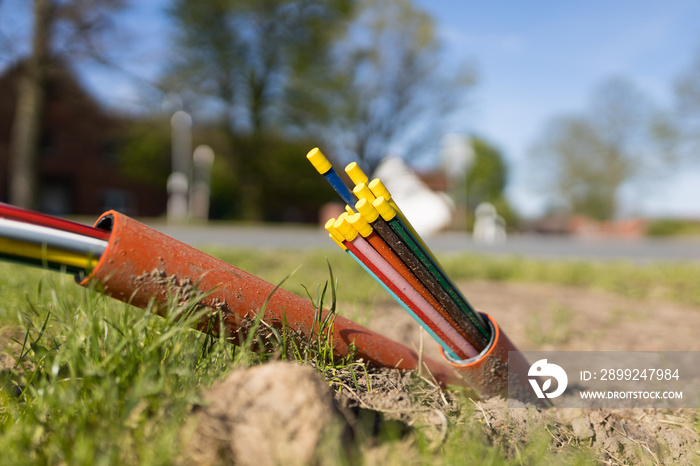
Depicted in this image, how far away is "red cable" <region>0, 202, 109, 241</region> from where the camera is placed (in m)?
1.19

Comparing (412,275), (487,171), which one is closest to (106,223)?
(412,275)

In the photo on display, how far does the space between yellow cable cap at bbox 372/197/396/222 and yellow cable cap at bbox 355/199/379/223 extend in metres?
0.01

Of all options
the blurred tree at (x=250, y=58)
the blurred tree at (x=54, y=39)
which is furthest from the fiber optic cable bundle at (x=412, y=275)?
the blurred tree at (x=250, y=58)

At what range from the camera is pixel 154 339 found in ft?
4.39

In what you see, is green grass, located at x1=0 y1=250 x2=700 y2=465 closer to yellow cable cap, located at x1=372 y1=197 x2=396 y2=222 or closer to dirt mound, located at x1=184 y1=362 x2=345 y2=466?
dirt mound, located at x1=184 y1=362 x2=345 y2=466

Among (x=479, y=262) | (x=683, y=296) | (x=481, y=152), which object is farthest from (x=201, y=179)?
(x=481, y=152)

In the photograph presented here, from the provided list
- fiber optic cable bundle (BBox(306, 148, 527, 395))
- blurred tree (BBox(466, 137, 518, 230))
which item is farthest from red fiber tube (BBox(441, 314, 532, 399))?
blurred tree (BBox(466, 137, 518, 230))

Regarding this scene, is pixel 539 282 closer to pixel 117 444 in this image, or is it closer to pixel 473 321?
pixel 473 321

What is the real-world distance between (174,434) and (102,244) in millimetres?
531

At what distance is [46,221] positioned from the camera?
4.04ft

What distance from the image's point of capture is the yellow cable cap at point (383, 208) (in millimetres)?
1336

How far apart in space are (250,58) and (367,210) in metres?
23.5

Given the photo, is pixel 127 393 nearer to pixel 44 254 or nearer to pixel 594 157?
pixel 44 254

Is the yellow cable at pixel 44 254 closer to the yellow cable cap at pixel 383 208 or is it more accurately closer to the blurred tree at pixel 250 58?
the yellow cable cap at pixel 383 208
